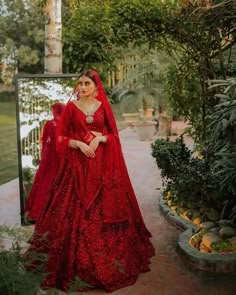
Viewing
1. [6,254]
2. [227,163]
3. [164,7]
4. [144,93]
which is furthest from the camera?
[144,93]

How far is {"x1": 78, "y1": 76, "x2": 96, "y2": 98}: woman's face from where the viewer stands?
3.11 meters

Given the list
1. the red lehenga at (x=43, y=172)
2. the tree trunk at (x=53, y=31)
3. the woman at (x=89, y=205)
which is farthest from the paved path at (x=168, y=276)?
the tree trunk at (x=53, y=31)

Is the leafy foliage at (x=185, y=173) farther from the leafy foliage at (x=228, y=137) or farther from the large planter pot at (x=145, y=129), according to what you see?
the large planter pot at (x=145, y=129)

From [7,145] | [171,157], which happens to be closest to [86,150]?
[171,157]

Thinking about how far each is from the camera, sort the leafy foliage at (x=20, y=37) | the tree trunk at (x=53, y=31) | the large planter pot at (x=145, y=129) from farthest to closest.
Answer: the leafy foliage at (x=20, y=37), the large planter pot at (x=145, y=129), the tree trunk at (x=53, y=31)

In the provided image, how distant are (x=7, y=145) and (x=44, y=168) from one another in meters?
6.08

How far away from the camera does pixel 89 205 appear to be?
305 centimetres

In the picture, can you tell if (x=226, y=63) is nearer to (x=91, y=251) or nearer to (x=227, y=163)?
(x=227, y=163)

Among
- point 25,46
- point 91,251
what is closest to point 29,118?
point 91,251

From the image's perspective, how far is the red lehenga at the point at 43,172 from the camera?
427 cm

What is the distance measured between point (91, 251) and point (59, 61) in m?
1.97

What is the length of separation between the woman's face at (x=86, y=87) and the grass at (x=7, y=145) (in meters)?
4.06

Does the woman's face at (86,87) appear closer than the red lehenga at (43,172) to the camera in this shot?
Yes

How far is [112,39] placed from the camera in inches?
176
